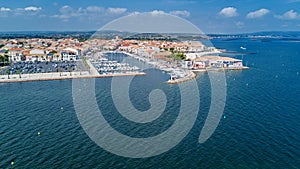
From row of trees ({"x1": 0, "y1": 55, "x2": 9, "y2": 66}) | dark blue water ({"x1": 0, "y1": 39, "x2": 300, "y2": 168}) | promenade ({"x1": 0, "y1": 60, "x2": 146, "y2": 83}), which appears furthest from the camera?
row of trees ({"x1": 0, "y1": 55, "x2": 9, "y2": 66})

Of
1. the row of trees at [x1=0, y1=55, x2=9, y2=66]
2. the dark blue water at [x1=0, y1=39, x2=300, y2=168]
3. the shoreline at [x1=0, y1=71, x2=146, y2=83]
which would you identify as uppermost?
the row of trees at [x1=0, y1=55, x2=9, y2=66]

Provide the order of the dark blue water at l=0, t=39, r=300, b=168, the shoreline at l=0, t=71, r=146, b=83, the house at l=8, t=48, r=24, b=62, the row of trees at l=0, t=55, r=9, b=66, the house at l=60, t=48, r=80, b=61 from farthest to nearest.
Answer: the house at l=60, t=48, r=80, b=61 → the house at l=8, t=48, r=24, b=62 → the row of trees at l=0, t=55, r=9, b=66 → the shoreline at l=0, t=71, r=146, b=83 → the dark blue water at l=0, t=39, r=300, b=168

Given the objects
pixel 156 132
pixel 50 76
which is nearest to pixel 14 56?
pixel 50 76

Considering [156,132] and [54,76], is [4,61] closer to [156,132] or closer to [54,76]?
[54,76]

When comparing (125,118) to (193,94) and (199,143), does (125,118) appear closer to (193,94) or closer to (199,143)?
(199,143)

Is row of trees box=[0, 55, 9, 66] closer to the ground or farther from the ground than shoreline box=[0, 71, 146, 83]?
farther from the ground

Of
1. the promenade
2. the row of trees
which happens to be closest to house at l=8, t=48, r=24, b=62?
the row of trees

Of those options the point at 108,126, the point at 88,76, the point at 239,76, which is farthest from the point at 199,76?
the point at 108,126

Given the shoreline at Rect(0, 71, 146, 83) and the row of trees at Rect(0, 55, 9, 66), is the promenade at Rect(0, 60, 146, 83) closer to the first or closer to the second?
the shoreline at Rect(0, 71, 146, 83)
